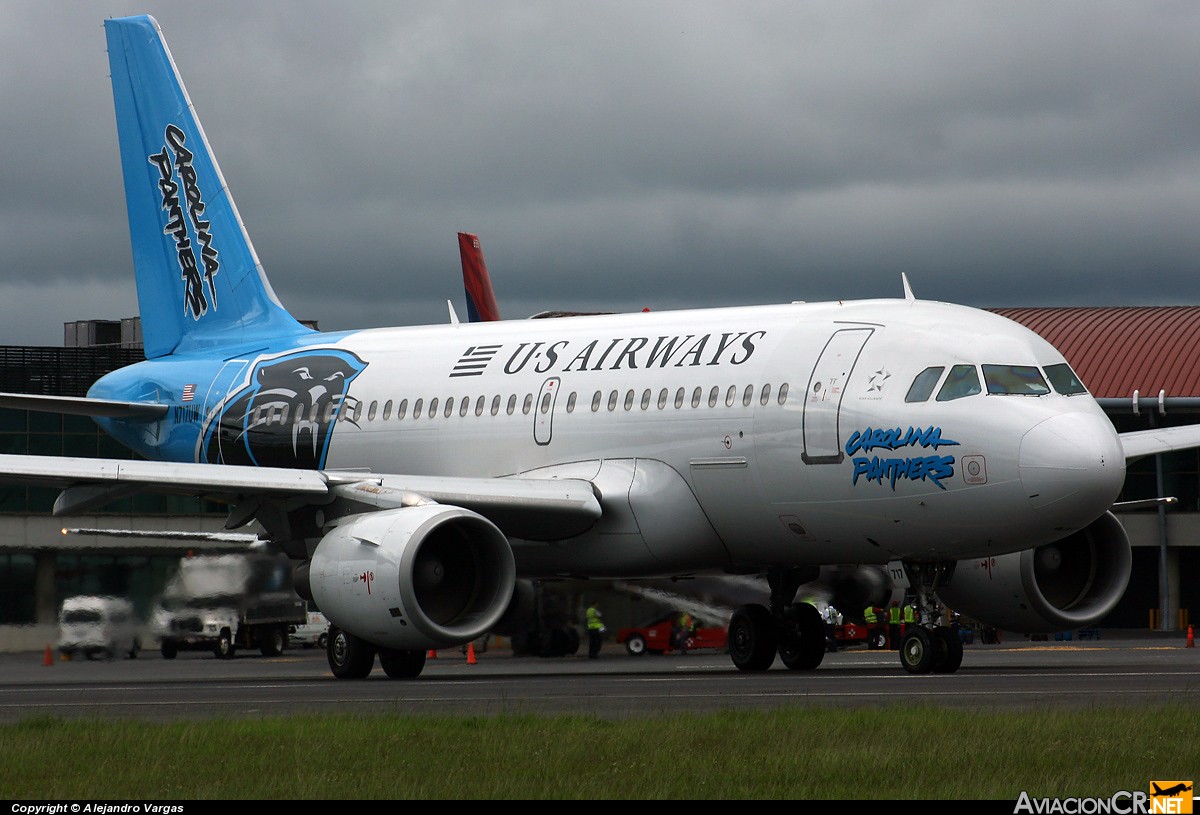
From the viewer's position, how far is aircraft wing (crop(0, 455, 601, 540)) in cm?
2295

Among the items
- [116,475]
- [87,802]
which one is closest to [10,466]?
[116,475]

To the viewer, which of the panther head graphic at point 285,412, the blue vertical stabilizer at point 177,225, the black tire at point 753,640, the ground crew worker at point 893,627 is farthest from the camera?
the ground crew worker at point 893,627

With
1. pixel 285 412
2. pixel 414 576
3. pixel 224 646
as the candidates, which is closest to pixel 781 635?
pixel 414 576

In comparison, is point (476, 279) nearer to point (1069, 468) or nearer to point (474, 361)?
point (474, 361)

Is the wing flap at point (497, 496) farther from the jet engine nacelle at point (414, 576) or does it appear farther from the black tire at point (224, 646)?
the black tire at point (224, 646)

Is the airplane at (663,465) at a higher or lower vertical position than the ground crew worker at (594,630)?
higher

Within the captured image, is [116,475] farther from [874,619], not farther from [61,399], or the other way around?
[874,619]

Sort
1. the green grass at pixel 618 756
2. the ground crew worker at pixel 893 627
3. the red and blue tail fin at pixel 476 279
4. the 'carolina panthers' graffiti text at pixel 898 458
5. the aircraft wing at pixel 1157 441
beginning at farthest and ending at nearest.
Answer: the red and blue tail fin at pixel 476 279
the ground crew worker at pixel 893 627
the aircraft wing at pixel 1157 441
the 'carolina panthers' graffiti text at pixel 898 458
the green grass at pixel 618 756

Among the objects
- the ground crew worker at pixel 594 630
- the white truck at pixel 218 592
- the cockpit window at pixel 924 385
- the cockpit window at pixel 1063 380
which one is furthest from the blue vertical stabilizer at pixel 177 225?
the cockpit window at pixel 1063 380

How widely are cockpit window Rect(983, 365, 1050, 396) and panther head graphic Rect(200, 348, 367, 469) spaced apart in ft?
35.1

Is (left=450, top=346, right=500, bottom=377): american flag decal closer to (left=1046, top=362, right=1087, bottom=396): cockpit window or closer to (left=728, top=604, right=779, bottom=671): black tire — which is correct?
(left=728, top=604, right=779, bottom=671): black tire

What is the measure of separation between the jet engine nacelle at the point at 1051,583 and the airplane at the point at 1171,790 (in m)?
14.5

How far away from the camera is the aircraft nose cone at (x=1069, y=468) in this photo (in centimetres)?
2022

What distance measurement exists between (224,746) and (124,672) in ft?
55.3
